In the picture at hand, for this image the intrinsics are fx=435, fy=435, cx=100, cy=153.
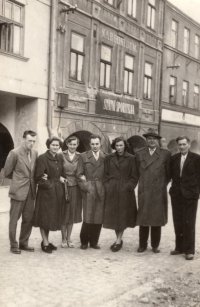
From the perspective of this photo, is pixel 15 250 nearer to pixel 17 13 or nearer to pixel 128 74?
pixel 17 13

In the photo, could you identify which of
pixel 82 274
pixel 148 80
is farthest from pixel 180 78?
pixel 82 274

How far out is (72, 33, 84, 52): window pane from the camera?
560 inches

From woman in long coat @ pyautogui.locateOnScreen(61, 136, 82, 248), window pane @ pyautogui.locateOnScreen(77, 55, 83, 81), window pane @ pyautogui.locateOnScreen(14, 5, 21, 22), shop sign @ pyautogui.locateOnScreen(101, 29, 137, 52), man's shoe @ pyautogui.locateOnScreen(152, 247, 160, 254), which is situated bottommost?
man's shoe @ pyautogui.locateOnScreen(152, 247, 160, 254)

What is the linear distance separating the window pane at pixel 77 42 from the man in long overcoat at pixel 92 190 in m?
8.53

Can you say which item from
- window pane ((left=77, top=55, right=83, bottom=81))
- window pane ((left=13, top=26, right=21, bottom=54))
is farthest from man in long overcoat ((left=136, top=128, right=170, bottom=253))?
window pane ((left=77, top=55, right=83, bottom=81))

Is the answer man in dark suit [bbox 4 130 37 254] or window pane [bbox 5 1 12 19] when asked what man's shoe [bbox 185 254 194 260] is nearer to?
man in dark suit [bbox 4 130 37 254]

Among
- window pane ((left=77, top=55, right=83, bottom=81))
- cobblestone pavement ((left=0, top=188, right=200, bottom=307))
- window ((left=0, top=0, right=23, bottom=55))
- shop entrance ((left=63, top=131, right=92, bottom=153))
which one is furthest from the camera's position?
shop entrance ((left=63, top=131, right=92, bottom=153))

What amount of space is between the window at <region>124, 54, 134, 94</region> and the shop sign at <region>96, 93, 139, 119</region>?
484 millimetres

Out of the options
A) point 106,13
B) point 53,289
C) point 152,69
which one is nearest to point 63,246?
point 53,289

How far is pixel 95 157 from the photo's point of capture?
652cm

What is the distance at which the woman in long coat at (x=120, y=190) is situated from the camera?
6.42 meters

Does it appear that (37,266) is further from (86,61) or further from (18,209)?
(86,61)

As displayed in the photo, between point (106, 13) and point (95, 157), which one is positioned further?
point (106, 13)

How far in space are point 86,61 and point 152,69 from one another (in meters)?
5.00
